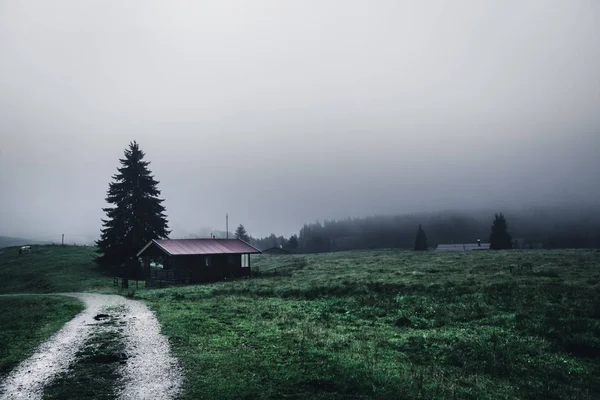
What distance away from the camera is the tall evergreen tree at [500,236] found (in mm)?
87250

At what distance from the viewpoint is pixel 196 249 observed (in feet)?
153

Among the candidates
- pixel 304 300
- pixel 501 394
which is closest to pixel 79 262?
pixel 304 300

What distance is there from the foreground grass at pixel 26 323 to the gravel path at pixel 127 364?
0.43 metres

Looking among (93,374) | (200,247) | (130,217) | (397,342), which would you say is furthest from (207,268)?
(93,374)

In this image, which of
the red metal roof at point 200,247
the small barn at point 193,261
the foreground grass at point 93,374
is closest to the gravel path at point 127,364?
the foreground grass at point 93,374

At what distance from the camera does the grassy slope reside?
4194 cm

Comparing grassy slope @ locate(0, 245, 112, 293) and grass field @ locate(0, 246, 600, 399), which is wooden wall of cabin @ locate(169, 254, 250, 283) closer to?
grassy slope @ locate(0, 245, 112, 293)

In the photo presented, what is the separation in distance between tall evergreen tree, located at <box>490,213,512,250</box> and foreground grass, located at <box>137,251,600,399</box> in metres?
65.9

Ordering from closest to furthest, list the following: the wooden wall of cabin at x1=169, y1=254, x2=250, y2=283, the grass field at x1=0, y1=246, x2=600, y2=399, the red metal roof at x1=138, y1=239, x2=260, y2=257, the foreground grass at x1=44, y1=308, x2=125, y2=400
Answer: the foreground grass at x1=44, y1=308, x2=125, y2=400
the grass field at x1=0, y1=246, x2=600, y2=399
the red metal roof at x1=138, y1=239, x2=260, y2=257
the wooden wall of cabin at x1=169, y1=254, x2=250, y2=283

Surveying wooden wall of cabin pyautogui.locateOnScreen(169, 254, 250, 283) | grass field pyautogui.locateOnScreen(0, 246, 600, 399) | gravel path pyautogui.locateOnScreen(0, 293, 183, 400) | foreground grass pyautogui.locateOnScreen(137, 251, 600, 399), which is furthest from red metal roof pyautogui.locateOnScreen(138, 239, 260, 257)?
gravel path pyautogui.locateOnScreen(0, 293, 183, 400)

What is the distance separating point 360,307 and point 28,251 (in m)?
67.2

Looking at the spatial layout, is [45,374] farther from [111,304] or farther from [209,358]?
[111,304]

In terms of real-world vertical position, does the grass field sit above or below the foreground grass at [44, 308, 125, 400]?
below

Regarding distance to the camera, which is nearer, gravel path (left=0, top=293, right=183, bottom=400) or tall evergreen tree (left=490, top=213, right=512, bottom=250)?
gravel path (left=0, top=293, right=183, bottom=400)
